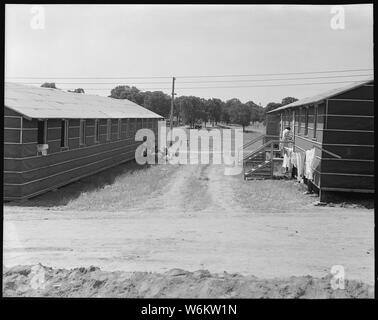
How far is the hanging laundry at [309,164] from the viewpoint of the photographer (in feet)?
39.5

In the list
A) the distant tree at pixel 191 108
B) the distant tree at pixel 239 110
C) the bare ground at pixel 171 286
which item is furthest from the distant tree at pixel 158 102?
the bare ground at pixel 171 286

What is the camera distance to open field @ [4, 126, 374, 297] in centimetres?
647

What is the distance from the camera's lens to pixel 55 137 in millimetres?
12250

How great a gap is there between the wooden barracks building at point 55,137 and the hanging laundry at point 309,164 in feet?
21.5

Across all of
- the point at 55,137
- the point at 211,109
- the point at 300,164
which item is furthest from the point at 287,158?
the point at 55,137

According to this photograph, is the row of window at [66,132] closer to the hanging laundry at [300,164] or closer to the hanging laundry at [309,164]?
the hanging laundry at [300,164]

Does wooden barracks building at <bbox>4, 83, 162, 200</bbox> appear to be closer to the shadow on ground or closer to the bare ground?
the shadow on ground

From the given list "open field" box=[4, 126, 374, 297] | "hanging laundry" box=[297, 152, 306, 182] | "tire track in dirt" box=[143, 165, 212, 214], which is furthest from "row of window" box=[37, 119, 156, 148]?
"hanging laundry" box=[297, 152, 306, 182]

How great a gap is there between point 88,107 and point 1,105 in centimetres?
1017

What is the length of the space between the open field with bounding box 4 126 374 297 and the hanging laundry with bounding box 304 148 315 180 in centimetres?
56

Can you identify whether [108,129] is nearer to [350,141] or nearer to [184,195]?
[184,195]

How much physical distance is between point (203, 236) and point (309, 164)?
5.40 m

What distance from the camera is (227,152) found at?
18203mm
